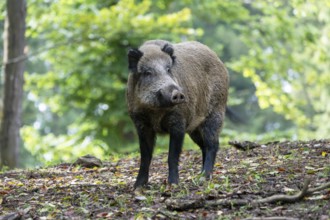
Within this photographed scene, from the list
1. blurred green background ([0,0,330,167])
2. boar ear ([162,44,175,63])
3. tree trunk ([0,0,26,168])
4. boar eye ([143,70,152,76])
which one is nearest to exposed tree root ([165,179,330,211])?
boar eye ([143,70,152,76])

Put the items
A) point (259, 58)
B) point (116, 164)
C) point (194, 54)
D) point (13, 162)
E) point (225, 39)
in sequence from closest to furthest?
point (194, 54) → point (116, 164) → point (13, 162) → point (259, 58) → point (225, 39)

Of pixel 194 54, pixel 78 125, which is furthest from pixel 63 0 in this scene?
pixel 194 54

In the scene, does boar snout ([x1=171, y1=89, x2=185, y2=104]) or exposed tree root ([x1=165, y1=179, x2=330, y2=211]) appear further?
boar snout ([x1=171, y1=89, x2=185, y2=104])

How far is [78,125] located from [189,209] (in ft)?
43.9

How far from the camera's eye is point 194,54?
7.77 meters

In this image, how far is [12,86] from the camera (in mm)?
12492

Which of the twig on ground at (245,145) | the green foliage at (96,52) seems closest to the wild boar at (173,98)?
the twig on ground at (245,145)

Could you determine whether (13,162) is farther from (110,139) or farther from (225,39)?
(225,39)

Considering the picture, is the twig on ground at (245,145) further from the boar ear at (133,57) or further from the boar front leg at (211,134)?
the boar ear at (133,57)

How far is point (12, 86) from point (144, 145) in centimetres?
629

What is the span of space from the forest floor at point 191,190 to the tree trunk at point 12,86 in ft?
11.6

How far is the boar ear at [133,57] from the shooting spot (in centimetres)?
673

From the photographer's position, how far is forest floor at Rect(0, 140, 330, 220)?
5.32 meters

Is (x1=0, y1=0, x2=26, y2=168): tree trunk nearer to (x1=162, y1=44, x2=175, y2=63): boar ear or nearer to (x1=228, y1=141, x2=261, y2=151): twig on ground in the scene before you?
(x1=228, y1=141, x2=261, y2=151): twig on ground
